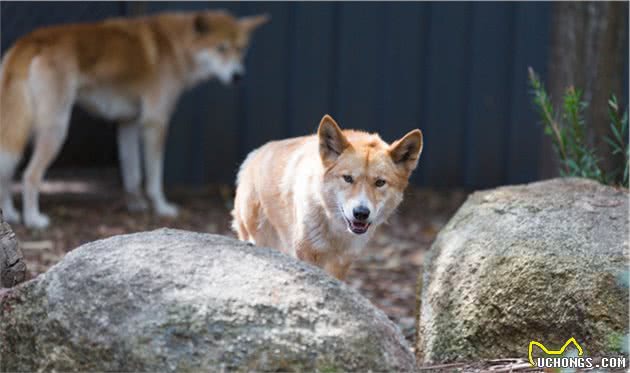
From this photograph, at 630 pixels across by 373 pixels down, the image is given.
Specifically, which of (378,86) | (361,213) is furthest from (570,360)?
(378,86)

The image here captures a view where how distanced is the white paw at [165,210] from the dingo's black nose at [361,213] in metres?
4.32

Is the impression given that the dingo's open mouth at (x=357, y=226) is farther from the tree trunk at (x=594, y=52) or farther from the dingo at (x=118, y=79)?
the dingo at (x=118, y=79)

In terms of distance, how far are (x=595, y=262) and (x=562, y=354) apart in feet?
1.47

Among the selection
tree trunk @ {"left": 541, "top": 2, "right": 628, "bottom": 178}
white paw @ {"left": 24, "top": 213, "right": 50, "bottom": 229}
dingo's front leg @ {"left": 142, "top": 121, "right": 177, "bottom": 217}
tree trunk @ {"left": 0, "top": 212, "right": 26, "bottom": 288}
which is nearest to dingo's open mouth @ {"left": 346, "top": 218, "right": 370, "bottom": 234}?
tree trunk @ {"left": 0, "top": 212, "right": 26, "bottom": 288}

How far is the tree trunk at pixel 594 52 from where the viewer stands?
6.32m

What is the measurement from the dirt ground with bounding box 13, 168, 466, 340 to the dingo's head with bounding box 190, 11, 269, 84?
4.09 ft

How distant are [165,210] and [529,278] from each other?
5.13 meters

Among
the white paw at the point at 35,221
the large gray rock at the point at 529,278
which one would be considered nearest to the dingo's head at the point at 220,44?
the white paw at the point at 35,221

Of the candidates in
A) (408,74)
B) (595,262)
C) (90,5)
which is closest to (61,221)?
(90,5)

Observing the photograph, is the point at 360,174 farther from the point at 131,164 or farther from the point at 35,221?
the point at 131,164

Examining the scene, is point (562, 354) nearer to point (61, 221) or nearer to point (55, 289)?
point (55, 289)

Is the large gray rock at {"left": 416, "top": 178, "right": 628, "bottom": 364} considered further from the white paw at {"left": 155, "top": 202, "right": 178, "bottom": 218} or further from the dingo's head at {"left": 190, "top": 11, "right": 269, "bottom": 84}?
the dingo's head at {"left": 190, "top": 11, "right": 269, "bottom": 84}

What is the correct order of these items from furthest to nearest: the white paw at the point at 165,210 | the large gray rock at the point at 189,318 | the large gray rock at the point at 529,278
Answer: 1. the white paw at the point at 165,210
2. the large gray rock at the point at 529,278
3. the large gray rock at the point at 189,318

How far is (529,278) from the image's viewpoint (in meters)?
4.24
